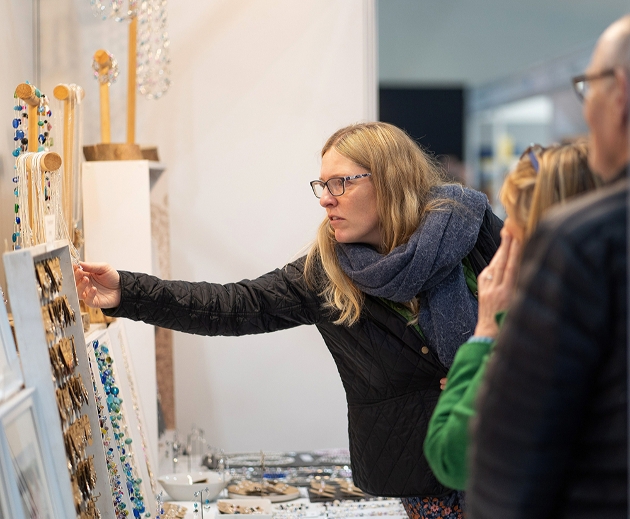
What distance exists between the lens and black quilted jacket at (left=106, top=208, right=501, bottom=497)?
1.85 meters

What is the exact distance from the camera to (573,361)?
2.70 feet

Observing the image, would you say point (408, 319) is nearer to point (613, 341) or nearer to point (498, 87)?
point (613, 341)

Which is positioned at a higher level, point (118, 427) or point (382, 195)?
point (382, 195)

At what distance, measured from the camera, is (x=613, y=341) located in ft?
2.74

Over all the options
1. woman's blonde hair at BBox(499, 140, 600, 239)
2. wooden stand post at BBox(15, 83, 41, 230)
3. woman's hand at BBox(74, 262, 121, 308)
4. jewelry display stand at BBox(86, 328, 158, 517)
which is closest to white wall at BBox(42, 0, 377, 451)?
jewelry display stand at BBox(86, 328, 158, 517)

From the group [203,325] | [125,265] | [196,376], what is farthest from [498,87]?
[203,325]

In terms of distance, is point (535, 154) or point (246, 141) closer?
point (535, 154)

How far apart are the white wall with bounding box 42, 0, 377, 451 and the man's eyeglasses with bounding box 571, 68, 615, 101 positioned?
100 inches

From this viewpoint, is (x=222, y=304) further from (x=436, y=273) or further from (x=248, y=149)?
(x=248, y=149)

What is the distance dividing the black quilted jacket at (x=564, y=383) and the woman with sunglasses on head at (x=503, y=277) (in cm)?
16

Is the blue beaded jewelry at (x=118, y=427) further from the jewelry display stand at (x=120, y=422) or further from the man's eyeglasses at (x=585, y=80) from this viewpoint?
the man's eyeglasses at (x=585, y=80)

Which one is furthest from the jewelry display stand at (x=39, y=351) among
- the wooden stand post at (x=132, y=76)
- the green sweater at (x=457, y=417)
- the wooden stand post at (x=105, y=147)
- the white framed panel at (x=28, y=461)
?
the wooden stand post at (x=132, y=76)

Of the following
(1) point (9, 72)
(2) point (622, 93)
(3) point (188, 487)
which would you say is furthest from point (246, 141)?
(2) point (622, 93)

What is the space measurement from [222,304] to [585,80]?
1.21 m
